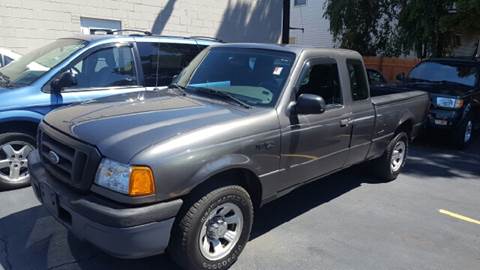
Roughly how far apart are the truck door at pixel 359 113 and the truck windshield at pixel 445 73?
4820 millimetres

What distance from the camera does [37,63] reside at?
5.28m

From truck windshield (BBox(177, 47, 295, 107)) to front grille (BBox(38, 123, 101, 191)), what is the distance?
142 centimetres

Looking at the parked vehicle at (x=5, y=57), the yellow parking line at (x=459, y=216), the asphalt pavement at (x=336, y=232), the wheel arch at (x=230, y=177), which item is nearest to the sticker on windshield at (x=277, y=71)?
the wheel arch at (x=230, y=177)

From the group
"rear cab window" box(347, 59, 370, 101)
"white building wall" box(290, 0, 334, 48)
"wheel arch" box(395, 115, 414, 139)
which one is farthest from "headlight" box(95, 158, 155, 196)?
"white building wall" box(290, 0, 334, 48)

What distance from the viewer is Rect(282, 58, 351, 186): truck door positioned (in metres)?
3.79

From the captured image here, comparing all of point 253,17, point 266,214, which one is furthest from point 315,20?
point 266,214

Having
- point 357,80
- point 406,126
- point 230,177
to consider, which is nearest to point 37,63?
point 230,177

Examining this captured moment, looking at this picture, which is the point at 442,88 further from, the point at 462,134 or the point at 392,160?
the point at 392,160

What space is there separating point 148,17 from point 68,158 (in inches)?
339

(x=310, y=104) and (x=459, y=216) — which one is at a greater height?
(x=310, y=104)

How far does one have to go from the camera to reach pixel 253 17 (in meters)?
13.7

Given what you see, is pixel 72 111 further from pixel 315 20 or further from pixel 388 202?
pixel 315 20

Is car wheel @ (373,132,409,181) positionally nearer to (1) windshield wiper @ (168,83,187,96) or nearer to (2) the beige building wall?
(1) windshield wiper @ (168,83,187,96)

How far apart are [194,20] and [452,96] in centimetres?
719
